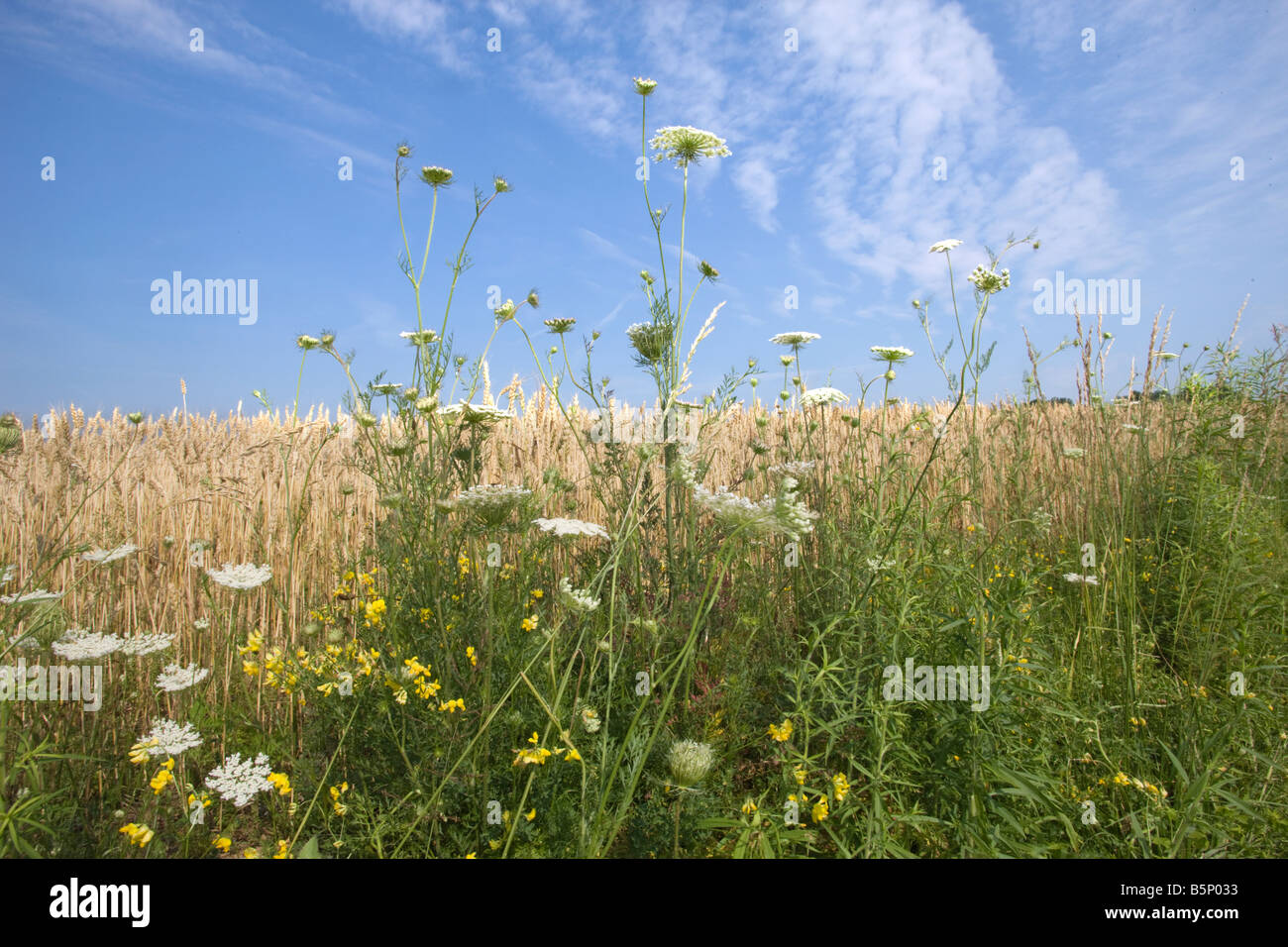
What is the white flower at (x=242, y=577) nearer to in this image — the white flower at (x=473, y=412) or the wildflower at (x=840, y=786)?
the white flower at (x=473, y=412)

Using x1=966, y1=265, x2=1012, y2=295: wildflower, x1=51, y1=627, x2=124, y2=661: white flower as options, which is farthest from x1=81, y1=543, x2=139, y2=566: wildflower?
x1=966, y1=265, x2=1012, y2=295: wildflower

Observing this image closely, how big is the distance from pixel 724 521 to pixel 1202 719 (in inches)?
92.3

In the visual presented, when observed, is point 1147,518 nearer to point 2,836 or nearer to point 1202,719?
point 1202,719

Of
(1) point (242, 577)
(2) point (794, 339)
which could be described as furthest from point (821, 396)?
(1) point (242, 577)

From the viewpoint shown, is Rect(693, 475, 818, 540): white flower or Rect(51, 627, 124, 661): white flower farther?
Rect(51, 627, 124, 661): white flower

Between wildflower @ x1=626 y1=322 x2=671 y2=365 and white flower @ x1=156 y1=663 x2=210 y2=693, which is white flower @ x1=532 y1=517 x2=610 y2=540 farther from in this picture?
white flower @ x1=156 y1=663 x2=210 y2=693

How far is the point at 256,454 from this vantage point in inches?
200
